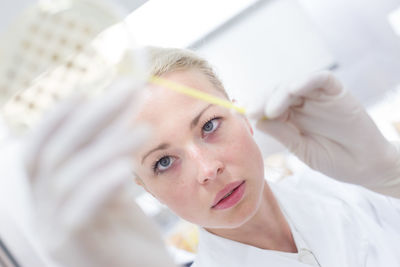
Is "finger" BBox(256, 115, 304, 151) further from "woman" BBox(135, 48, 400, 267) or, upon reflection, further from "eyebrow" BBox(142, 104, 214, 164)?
"eyebrow" BBox(142, 104, 214, 164)

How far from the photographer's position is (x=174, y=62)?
86 cm

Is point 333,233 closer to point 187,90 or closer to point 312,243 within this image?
point 312,243

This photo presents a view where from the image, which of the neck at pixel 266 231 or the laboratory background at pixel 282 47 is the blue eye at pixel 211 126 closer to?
the neck at pixel 266 231

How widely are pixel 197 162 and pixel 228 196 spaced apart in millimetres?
114

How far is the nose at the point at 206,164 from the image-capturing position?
731mm

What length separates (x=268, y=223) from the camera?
992 mm

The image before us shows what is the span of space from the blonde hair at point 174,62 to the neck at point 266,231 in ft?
1.27

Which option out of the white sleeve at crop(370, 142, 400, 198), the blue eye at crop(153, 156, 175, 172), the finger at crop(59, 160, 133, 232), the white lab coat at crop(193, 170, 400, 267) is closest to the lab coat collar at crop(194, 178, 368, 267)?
the white lab coat at crop(193, 170, 400, 267)

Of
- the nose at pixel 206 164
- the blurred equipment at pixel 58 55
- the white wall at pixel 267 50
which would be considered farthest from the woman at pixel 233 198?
the white wall at pixel 267 50

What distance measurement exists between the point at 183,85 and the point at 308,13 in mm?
1816

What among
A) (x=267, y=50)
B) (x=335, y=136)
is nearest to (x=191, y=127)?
(x=335, y=136)

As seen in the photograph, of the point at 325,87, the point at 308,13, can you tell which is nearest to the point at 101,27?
the point at 325,87

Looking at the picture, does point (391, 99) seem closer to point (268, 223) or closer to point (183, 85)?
point (268, 223)

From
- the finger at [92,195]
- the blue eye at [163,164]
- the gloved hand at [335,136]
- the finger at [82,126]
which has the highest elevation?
the finger at [82,126]
